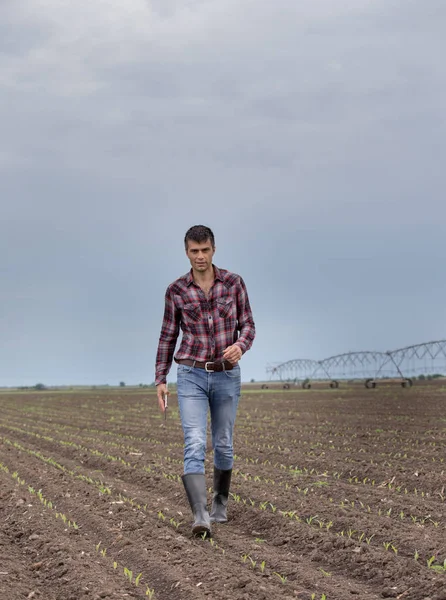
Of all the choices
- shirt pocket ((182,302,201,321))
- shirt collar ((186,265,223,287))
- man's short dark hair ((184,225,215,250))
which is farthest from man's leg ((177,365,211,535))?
man's short dark hair ((184,225,215,250))

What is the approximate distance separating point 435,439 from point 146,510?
8572 mm

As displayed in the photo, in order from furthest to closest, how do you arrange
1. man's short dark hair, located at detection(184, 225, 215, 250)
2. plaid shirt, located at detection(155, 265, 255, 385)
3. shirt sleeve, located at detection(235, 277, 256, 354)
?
shirt sleeve, located at detection(235, 277, 256, 354) < plaid shirt, located at detection(155, 265, 255, 385) < man's short dark hair, located at detection(184, 225, 215, 250)

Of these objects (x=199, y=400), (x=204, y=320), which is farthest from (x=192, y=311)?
(x=199, y=400)

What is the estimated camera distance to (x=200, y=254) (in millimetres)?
6273

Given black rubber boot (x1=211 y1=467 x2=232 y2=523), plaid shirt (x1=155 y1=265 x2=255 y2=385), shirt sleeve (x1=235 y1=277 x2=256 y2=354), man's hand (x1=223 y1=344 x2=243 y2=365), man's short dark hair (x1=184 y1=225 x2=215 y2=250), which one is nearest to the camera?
man's hand (x1=223 y1=344 x2=243 y2=365)

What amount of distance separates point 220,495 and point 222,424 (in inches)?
32.5

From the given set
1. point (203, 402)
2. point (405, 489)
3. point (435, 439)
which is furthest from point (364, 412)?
point (203, 402)

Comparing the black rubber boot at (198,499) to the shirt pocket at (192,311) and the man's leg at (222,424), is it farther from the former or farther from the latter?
the shirt pocket at (192,311)

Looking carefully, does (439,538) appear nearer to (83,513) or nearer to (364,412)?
(83,513)

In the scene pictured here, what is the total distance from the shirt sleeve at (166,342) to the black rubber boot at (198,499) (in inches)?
34.2

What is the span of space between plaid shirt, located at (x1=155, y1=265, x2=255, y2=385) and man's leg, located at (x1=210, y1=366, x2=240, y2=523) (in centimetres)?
23

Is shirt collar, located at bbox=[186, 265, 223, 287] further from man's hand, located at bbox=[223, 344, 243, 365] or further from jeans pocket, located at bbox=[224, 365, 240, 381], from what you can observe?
jeans pocket, located at bbox=[224, 365, 240, 381]

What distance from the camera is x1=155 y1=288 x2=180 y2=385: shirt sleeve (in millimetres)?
6574

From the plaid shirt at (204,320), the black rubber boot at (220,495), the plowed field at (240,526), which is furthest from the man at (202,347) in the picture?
the plowed field at (240,526)
